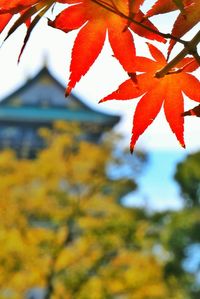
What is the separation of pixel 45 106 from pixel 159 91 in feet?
38.3

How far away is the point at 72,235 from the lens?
6238 millimetres

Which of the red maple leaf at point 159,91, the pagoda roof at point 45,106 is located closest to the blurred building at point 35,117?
the pagoda roof at point 45,106

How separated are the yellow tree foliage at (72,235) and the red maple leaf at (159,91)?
17.5ft

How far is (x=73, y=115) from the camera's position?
1148 centimetres

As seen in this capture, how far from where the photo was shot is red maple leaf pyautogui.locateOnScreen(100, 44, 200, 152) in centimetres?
30

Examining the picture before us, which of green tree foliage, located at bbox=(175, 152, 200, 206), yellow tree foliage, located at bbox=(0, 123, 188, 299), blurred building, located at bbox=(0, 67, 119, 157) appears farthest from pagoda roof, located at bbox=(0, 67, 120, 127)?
yellow tree foliage, located at bbox=(0, 123, 188, 299)

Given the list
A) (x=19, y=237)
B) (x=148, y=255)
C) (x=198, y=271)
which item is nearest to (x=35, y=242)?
(x=19, y=237)

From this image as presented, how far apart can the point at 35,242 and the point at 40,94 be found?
718 cm

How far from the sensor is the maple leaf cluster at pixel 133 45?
27 cm

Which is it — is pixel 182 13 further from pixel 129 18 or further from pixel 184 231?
pixel 184 231

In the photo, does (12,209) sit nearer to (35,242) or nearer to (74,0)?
(35,242)

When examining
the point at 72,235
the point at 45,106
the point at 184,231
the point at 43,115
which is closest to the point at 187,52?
the point at 72,235

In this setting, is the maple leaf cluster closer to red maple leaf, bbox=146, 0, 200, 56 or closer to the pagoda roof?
red maple leaf, bbox=146, 0, 200, 56

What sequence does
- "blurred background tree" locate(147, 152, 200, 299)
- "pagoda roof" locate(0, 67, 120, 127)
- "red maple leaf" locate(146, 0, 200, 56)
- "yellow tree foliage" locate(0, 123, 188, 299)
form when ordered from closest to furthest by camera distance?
1. "red maple leaf" locate(146, 0, 200, 56)
2. "yellow tree foliage" locate(0, 123, 188, 299)
3. "blurred background tree" locate(147, 152, 200, 299)
4. "pagoda roof" locate(0, 67, 120, 127)
